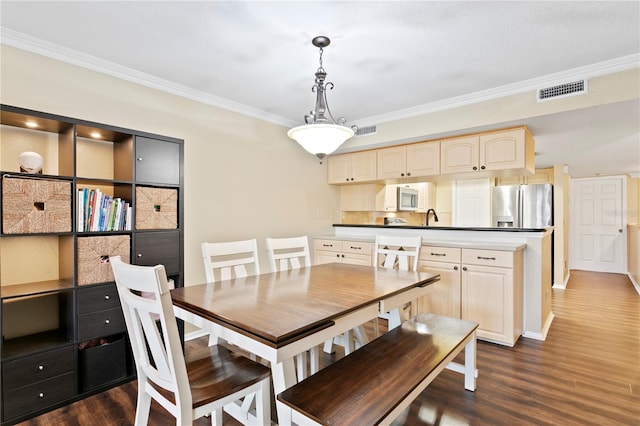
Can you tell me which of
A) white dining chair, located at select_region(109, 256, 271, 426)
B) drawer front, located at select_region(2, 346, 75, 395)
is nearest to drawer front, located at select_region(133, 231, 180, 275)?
drawer front, located at select_region(2, 346, 75, 395)

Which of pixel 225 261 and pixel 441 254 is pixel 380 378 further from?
pixel 441 254

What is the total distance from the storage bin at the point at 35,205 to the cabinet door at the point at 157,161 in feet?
1.63

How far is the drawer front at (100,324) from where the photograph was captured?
2.14 m

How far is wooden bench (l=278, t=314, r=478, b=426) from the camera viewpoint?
1236 mm

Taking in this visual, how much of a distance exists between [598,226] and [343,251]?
21.6 ft

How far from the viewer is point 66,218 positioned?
211 cm

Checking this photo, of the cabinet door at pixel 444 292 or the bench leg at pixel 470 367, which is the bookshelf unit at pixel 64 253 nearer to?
the bench leg at pixel 470 367

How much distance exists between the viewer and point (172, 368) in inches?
47.9

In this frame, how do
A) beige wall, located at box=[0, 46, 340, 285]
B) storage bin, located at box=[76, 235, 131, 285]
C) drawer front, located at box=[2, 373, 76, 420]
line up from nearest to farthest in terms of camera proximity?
drawer front, located at box=[2, 373, 76, 420]
storage bin, located at box=[76, 235, 131, 285]
beige wall, located at box=[0, 46, 340, 285]

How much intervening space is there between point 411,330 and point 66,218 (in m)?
2.39

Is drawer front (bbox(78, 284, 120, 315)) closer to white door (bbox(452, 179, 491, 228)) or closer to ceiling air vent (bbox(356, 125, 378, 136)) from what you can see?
ceiling air vent (bbox(356, 125, 378, 136))


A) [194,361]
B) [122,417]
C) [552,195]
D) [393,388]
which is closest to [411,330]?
[393,388]

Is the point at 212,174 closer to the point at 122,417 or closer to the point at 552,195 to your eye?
the point at 122,417

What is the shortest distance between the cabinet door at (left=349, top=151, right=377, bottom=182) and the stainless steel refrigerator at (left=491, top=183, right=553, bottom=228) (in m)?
3.00
